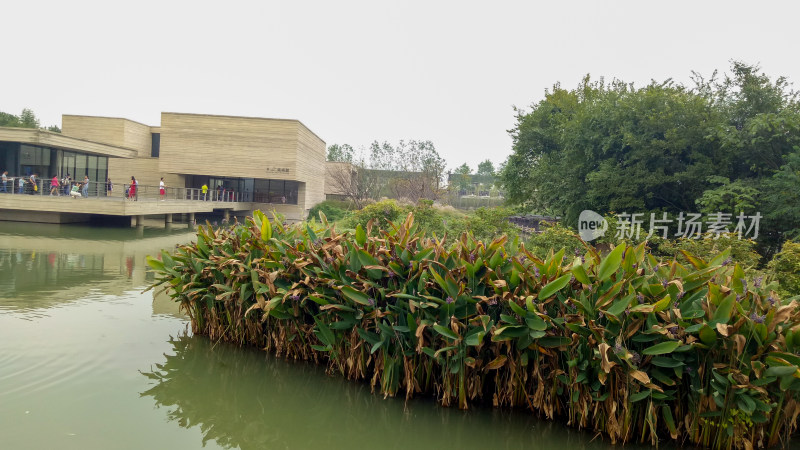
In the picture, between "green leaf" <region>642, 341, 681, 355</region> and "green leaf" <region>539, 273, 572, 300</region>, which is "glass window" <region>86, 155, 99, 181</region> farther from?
"green leaf" <region>642, 341, 681, 355</region>

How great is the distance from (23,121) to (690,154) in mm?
58578

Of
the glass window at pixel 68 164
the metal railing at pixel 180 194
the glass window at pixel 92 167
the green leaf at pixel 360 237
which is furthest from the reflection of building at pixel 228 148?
the green leaf at pixel 360 237

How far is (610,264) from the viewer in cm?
379

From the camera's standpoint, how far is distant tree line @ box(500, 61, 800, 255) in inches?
509

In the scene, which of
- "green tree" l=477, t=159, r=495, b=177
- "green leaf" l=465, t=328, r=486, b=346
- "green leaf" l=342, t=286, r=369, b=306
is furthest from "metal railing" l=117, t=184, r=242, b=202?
"green tree" l=477, t=159, r=495, b=177

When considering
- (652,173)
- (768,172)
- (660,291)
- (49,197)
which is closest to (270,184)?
(49,197)

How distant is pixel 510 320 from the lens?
3838 millimetres

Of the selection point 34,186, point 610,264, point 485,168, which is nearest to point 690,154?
point 610,264

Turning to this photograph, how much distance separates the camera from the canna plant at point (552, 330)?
341 cm

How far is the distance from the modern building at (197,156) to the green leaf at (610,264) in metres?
26.7

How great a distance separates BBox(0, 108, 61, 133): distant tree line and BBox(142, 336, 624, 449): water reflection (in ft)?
156

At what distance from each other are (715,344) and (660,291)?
0.45 metres

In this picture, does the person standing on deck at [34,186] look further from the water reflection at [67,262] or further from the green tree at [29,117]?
the green tree at [29,117]

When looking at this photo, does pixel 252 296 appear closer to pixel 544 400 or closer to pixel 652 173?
pixel 544 400
